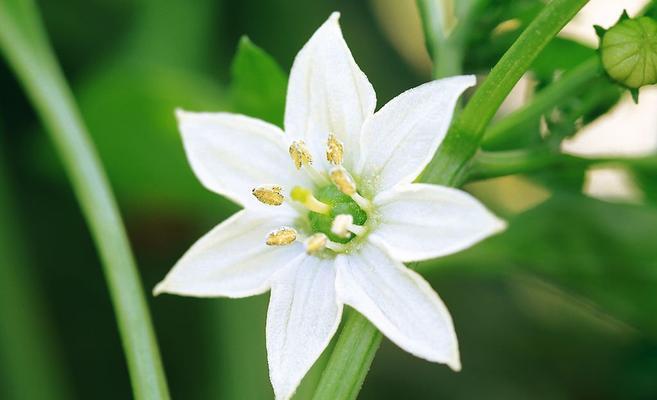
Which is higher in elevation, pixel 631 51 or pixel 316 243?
pixel 631 51

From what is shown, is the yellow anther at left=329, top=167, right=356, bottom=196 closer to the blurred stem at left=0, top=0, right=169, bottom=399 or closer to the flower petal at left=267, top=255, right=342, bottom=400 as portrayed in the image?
the flower petal at left=267, top=255, right=342, bottom=400

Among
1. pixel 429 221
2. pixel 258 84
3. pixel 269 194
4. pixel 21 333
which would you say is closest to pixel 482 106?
pixel 429 221

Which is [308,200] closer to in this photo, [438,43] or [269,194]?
[269,194]

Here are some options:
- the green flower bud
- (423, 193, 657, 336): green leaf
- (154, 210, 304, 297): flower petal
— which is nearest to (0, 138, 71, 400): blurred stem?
(423, 193, 657, 336): green leaf

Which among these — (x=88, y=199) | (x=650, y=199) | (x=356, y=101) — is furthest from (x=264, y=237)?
(x=650, y=199)

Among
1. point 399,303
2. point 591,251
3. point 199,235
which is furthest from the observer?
point 199,235

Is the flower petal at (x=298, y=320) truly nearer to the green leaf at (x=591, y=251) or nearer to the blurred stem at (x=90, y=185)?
the blurred stem at (x=90, y=185)

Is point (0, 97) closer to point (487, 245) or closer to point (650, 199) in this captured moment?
point (487, 245)
